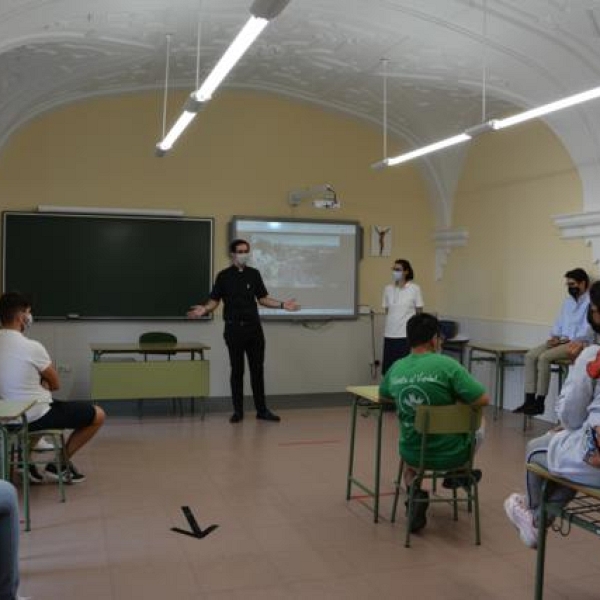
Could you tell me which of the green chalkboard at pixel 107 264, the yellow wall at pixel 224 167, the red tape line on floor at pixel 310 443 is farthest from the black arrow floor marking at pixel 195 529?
the yellow wall at pixel 224 167

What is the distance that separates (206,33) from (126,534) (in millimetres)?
4208

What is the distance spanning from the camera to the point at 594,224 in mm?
6316

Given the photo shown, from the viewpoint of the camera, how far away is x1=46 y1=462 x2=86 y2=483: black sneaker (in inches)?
182

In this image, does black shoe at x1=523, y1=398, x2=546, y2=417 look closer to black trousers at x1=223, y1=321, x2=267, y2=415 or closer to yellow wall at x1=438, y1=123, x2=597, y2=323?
yellow wall at x1=438, y1=123, x2=597, y2=323

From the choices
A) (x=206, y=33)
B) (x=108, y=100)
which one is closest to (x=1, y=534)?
(x=206, y=33)

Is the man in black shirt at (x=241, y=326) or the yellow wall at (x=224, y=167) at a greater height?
the yellow wall at (x=224, y=167)

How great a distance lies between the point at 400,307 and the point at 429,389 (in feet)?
13.1

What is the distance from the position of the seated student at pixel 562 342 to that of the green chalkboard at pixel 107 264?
373cm

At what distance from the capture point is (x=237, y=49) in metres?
3.69

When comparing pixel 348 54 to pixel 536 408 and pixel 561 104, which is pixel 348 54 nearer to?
pixel 561 104

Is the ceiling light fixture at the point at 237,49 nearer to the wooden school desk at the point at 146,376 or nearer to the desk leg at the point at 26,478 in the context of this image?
the wooden school desk at the point at 146,376

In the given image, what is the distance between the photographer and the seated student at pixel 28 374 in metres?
4.11

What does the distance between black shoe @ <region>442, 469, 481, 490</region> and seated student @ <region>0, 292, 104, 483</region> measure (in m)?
2.37

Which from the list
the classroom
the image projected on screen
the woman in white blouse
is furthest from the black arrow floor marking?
the image projected on screen
